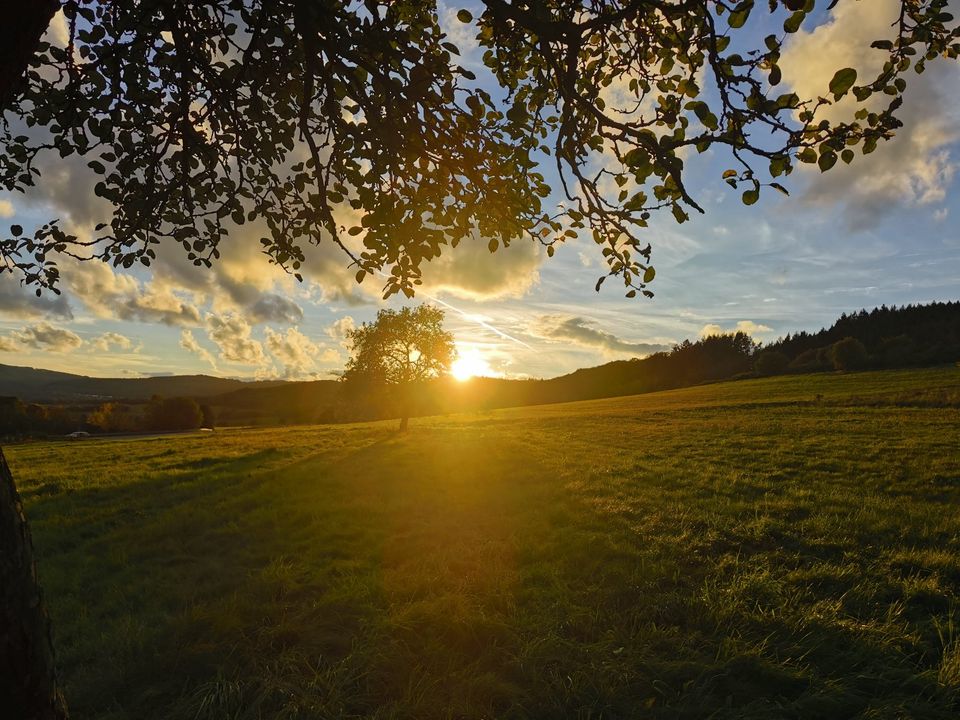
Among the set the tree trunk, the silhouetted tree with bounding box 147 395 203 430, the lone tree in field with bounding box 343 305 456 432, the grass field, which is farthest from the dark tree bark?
the silhouetted tree with bounding box 147 395 203 430

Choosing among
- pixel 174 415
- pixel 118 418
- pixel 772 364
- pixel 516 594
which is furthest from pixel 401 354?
pixel 772 364

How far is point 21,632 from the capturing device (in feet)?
8.38

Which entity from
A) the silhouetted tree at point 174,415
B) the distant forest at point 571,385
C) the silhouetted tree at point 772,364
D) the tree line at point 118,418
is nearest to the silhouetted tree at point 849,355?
the distant forest at point 571,385

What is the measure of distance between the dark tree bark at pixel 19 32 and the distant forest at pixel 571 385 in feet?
126

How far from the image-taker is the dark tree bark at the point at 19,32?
270 centimetres

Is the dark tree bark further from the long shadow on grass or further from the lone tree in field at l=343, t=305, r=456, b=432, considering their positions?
the lone tree in field at l=343, t=305, r=456, b=432

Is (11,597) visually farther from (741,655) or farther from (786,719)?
(741,655)

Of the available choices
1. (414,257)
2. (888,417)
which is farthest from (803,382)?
(414,257)

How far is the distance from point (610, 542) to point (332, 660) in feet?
18.1

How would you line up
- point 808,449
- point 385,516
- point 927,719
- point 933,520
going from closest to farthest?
point 927,719 → point 933,520 → point 385,516 → point 808,449

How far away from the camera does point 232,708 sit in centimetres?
449

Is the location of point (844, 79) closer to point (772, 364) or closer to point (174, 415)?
point (174, 415)

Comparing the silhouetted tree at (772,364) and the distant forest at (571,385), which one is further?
the silhouetted tree at (772,364)

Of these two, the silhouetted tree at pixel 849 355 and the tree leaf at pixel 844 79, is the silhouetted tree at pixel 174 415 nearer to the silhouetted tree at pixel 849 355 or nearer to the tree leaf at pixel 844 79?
the tree leaf at pixel 844 79
